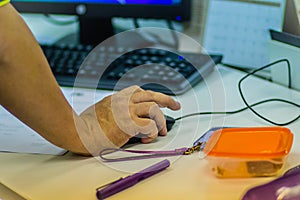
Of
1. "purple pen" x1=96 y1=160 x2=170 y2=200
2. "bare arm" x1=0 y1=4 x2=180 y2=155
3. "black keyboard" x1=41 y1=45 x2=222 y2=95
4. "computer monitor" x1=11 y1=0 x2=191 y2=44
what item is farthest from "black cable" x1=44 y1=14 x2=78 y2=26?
"purple pen" x1=96 y1=160 x2=170 y2=200

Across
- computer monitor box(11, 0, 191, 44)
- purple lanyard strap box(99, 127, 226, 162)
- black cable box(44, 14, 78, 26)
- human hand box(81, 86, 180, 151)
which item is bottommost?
purple lanyard strap box(99, 127, 226, 162)

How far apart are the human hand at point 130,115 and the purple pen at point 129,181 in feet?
0.27

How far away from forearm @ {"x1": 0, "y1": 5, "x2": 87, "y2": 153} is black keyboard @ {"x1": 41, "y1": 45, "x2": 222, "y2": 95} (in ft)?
0.92

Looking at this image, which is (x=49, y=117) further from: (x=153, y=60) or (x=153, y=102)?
(x=153, y=60)

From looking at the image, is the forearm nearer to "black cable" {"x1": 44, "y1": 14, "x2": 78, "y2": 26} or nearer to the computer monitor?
the computer monitor

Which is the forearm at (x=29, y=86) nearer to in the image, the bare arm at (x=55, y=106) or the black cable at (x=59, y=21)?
the bare arm at (x=55, y=106)

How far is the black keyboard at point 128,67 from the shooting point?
39.6 inches

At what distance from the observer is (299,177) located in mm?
643

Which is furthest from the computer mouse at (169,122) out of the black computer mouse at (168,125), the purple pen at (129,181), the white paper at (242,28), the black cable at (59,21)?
the black cable at (59,21)

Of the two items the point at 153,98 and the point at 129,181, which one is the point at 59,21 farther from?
the point at 129,181

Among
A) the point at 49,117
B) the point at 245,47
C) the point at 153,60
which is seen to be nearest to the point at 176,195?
the point at 49,117

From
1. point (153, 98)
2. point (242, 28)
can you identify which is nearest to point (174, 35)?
point (242, 28)

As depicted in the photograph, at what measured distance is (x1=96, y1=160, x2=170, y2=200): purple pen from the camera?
2.14 ft

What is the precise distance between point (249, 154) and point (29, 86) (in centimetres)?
28
